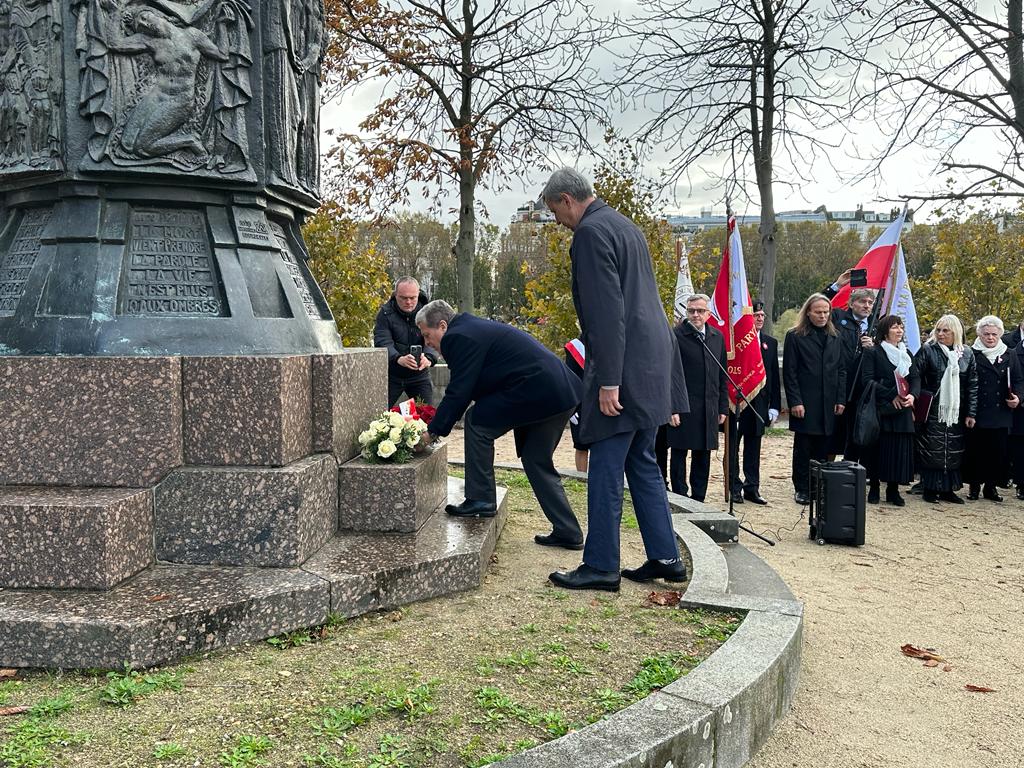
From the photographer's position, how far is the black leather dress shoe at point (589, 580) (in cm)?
431

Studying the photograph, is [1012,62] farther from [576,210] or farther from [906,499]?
[576,210]

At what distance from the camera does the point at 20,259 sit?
4465 mm

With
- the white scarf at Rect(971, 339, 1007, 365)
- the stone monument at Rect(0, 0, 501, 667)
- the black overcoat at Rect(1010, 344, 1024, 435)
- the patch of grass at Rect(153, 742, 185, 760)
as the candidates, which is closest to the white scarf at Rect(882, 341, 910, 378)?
the white scarf at Rect(971, 339, 1007, 365)

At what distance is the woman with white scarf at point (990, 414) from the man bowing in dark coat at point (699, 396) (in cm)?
331

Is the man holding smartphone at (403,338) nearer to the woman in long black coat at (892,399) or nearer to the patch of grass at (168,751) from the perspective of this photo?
the woman in long black coat at (892,399)

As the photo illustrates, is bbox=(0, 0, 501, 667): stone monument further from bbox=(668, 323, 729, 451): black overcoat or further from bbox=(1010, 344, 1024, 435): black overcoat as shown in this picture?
bbox=(1010, 344, 1024, 435): black overcoat

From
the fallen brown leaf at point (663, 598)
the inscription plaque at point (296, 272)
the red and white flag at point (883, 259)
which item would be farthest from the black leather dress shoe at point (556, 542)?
the red and white flag at point (883, 259)

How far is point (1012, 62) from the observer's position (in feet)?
43.3

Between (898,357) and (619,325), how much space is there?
5.62 m

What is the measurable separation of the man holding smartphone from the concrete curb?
4.82 meters

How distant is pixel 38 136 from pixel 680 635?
408 cm

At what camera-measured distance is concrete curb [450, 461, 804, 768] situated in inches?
100

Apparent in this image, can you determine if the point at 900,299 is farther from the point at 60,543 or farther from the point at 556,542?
the point at 60,543

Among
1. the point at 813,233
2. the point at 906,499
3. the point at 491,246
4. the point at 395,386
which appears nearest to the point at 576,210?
the point at 395,386
